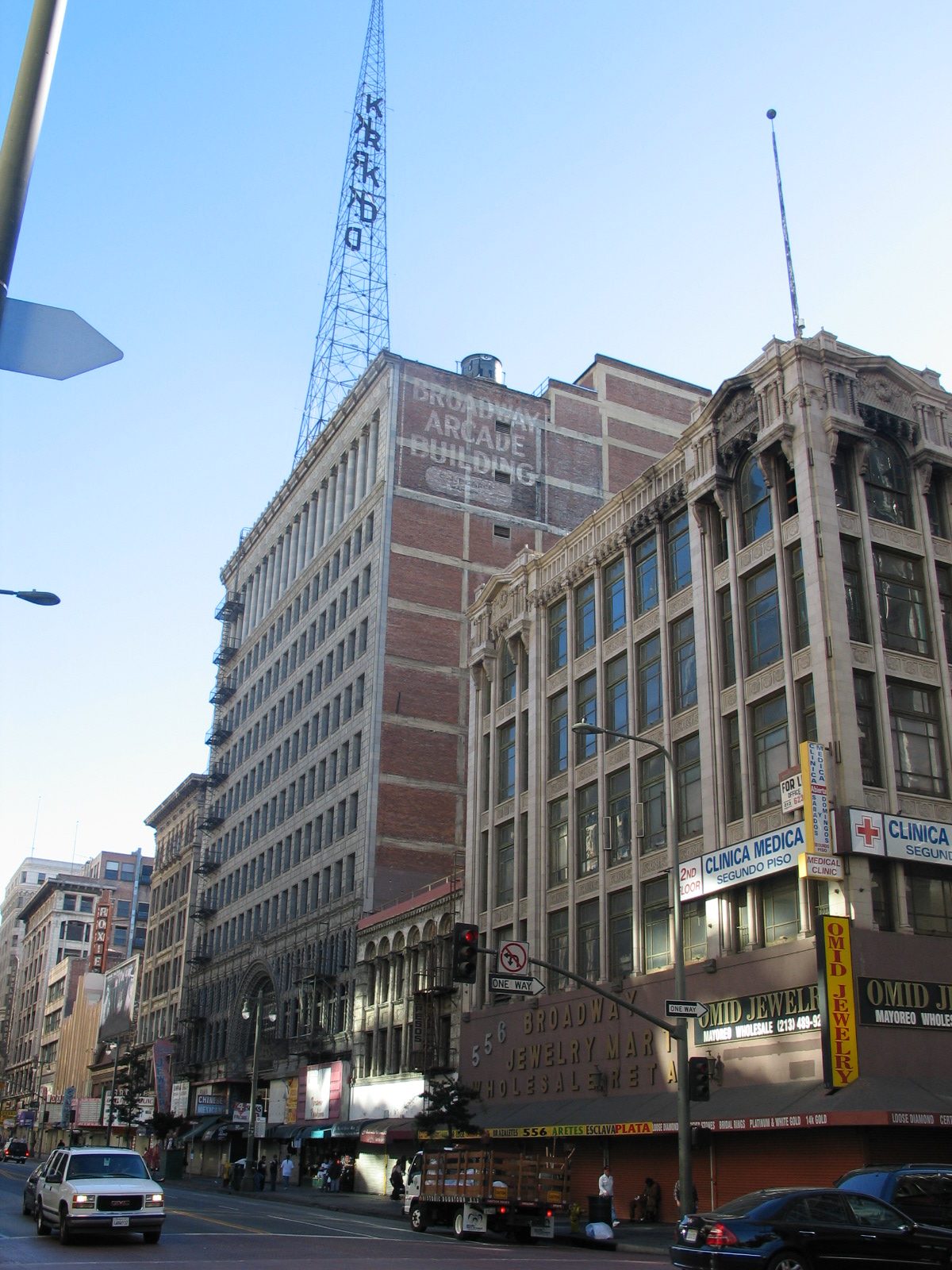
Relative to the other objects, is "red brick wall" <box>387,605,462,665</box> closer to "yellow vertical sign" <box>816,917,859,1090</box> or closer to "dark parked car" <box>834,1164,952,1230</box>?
"yellow vertical sign" <box>816,917,859,1090</box>

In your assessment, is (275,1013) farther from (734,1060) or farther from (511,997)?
(734,1060)

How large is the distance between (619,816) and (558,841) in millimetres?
4328

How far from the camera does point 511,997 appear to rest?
147 ft

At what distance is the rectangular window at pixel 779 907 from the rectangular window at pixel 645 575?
1154 cm

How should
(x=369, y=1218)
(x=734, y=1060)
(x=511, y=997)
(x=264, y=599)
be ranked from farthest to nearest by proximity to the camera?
1. (x=264, y=599)
2. (x=511, y=997)
3. (x=369, y=1218)
4. (x=734, y=1060)

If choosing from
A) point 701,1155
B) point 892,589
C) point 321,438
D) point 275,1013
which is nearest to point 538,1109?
point 701,1155

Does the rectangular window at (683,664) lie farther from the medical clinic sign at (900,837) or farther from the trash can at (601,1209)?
the trash can at (601,1209)

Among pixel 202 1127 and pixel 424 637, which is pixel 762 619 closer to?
pixel 424 637

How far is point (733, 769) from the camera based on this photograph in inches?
1361

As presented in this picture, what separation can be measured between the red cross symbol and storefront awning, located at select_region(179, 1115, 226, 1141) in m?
54.0

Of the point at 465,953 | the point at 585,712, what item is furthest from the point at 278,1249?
the point at 585,712

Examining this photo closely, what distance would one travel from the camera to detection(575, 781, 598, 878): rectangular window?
41406 mm


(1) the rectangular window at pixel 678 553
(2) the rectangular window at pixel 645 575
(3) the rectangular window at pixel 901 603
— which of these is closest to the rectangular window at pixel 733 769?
(3) the rectangular window at pixel 901 603

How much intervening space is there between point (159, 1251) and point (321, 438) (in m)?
63.4
